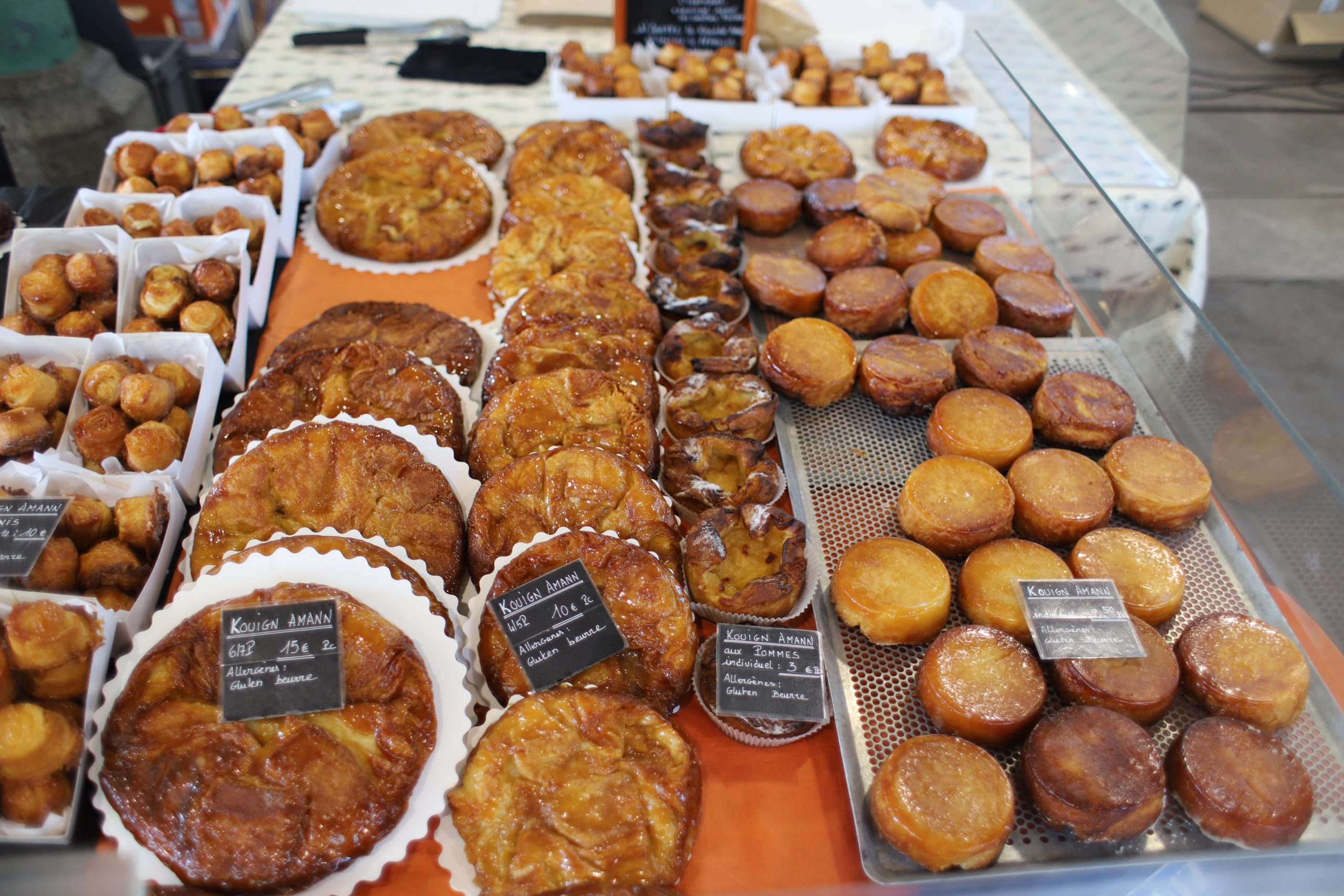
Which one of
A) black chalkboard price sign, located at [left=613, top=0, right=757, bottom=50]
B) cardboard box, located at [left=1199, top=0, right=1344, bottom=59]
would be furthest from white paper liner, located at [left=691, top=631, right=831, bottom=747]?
cardboard box, located at [left=1199, top=0, right=1344, bottom=59]

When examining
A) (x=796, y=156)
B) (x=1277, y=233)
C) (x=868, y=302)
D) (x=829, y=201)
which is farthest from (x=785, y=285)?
(x=1277, y=233)

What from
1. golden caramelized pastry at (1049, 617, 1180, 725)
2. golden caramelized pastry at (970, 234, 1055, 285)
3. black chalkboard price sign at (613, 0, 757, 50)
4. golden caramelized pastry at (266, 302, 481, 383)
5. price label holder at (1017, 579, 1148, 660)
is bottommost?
golden caramelized pastry at (1049, 617, 1180, 725)

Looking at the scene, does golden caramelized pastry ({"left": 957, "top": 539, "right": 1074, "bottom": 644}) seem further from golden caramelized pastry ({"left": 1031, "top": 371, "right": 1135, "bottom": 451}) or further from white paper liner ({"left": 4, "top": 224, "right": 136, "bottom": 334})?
white paper liner ({"left": 4, "top": 224, "right": 136, "bottom": 334})

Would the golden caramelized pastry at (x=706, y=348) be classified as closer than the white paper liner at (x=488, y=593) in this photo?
No

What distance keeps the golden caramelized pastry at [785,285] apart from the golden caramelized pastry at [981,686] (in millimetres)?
1737

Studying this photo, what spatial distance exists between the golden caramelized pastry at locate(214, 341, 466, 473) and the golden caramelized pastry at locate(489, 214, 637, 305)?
2.68 feet

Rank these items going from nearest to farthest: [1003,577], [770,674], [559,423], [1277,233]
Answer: [770,674] → [1003,577] → [559,423] → [1277,233]

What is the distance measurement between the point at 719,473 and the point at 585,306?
100 cm

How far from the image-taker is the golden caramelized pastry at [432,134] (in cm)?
462

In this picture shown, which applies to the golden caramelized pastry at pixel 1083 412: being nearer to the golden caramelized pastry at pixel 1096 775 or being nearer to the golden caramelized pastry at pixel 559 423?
the golden caramelized pastry at pixel 1096 775

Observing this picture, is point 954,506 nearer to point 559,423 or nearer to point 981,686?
point 981,686

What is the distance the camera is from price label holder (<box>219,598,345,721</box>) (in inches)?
78.4

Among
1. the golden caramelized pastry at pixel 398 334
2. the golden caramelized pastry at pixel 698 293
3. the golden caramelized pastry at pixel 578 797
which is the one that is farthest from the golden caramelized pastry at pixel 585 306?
the golden caramelized pastry at pixel 578 797

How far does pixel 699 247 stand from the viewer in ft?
Answer: 13.2
